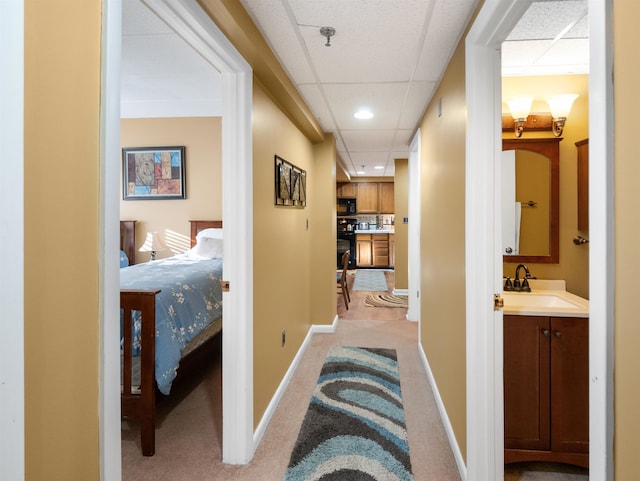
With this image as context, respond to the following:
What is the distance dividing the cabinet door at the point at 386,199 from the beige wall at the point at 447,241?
6551mm

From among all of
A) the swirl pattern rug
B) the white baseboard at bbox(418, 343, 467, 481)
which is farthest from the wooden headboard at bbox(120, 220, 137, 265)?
the white baseboard at bbox(418, 343, 467, 481)

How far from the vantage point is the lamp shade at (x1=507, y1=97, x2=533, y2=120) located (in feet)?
7.43

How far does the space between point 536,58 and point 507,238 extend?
1050mm

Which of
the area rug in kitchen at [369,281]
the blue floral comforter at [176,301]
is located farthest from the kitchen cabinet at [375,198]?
the blue floral comforter at [176,301]

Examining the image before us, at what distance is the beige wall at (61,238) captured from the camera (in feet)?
2.32

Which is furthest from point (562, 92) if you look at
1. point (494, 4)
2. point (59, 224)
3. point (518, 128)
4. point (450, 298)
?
point (59, 224)

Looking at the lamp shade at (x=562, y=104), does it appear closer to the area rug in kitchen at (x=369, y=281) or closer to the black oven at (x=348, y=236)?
the area rug in kitchen at (x=369, y=281)

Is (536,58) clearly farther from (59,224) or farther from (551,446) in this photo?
(59,224)

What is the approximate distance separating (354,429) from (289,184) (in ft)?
5.95

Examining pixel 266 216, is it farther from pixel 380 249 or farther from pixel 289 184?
pixel 380 249

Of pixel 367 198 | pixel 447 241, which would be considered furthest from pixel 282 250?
pixel 367 198

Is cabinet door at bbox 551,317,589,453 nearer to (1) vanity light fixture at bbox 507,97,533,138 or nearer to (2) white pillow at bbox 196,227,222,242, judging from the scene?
(1) vanity light fixture at bbox 507,97,533,138

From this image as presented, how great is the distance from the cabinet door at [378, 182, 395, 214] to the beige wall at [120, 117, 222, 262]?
5619 millimetres

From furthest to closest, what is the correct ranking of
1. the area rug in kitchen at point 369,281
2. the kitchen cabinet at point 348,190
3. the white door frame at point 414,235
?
the kitchen cabinet at point 348,190 → the area rug in kitchen at point 369,281 → the white door frame at point 414,235
